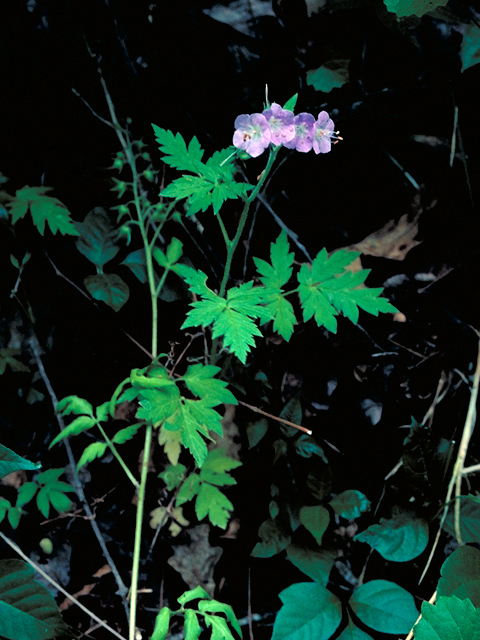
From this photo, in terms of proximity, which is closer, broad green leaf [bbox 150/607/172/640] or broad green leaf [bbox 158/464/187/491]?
broad green leaf [bbox 150/607/172/640]

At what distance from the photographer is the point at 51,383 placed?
182cm

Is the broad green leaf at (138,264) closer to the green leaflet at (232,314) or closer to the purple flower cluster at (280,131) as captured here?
the green leaflet at (232,314)

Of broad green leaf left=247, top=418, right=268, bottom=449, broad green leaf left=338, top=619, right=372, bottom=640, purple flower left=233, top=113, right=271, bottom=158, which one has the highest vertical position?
purple flower left=233, top=113, right=271, bottom=158

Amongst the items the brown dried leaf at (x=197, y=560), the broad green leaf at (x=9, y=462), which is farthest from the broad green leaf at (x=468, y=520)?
the broad green leaf at (x=9, y=462)

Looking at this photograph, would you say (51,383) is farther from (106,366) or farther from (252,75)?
(252,75)

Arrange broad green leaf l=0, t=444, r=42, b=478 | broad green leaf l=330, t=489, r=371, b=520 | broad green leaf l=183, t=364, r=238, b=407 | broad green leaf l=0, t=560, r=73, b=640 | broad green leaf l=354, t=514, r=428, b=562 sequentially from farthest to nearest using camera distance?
broad green leaf l=330, t=489, r=371, b=520
broad green leaf l=354, t=514, r=428, b=562
broad green leaf l=183, t=364, r=238, b=407
broad green leaf l=0, t=560, r=73, b=640
broad green leaf l=0, t=444, r=42, b=478

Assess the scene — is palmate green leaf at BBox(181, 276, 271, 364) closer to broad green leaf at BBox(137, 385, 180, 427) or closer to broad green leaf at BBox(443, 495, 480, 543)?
broad green leaf at BBox(137, 385, 180, 427)

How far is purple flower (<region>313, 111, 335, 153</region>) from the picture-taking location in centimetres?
135

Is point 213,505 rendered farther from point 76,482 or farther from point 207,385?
point 76,482

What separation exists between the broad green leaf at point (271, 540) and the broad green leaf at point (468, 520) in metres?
0.55

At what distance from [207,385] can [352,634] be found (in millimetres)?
896

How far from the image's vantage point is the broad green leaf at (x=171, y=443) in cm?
174

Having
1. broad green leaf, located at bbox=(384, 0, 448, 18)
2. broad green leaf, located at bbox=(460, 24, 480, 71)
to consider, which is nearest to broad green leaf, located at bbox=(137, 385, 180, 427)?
broad green leaf, located at bbox=(384, 0, 448, 18)

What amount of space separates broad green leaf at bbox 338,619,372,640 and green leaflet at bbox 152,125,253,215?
1.36m
